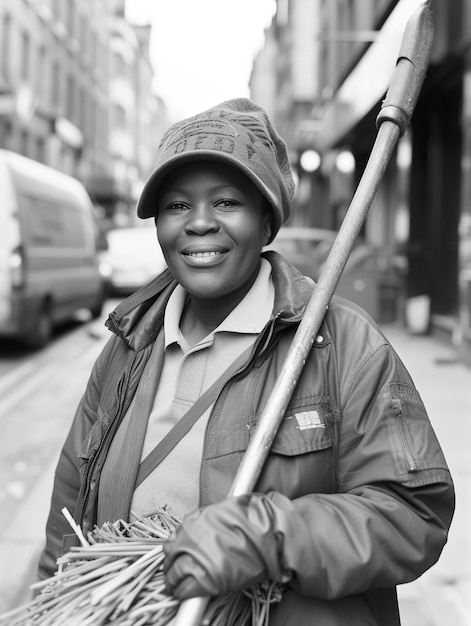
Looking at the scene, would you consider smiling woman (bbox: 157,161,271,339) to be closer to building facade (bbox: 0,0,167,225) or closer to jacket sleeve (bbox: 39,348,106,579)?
jacket sleeve (bbox: 39,348,106,579)

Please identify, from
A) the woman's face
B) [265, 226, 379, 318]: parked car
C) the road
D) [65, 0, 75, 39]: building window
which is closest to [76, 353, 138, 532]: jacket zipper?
the woman's face

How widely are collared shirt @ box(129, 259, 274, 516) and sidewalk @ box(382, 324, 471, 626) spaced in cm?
216

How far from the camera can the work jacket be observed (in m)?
1.38

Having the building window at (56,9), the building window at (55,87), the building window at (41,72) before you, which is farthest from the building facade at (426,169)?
the building window at (56,9)

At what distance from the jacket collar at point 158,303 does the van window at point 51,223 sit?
28.1 ft

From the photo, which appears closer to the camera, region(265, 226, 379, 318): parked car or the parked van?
the parked van

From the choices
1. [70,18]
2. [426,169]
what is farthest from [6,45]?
[426,169]

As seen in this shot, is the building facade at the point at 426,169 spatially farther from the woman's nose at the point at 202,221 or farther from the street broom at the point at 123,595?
the street broom at the point at 123,595

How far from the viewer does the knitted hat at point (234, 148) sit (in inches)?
64.4

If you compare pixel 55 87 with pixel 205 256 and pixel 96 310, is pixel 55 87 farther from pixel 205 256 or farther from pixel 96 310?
pixel 205 256

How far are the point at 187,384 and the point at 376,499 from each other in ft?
1.53

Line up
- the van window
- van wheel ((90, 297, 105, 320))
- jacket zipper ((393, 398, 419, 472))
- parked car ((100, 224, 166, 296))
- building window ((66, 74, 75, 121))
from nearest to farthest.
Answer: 1. jacket zipper ((393, 398, 419, 472))
2. the van window
3. van wheel ((90, 297, 105, 320))
4. parked car ((100, 224, 166, 296))
5. building window ((66, 74, 75, 121))

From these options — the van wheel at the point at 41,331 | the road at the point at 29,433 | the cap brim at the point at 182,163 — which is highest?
the cap brim at the point at 182,163

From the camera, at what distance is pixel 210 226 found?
1682 millimetres
